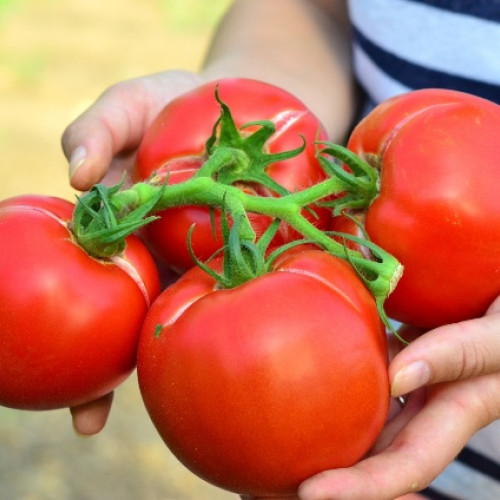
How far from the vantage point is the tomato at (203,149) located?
89cm

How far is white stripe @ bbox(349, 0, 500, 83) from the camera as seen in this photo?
1.19 m

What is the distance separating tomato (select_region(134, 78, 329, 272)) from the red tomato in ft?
0.42

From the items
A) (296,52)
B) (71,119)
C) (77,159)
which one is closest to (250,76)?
(296,52)

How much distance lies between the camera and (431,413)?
0.87 m

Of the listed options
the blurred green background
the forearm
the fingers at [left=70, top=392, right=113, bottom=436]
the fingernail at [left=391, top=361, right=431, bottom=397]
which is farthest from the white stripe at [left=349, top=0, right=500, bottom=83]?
the blurred green background

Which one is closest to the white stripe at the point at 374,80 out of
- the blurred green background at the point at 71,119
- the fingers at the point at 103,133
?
the fingers at the point at 103,133

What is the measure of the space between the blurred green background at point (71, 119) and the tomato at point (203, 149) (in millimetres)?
1030

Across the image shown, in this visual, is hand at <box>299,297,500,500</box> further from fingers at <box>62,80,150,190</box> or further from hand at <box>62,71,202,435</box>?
fingers at <box>62,80,150,190</box>

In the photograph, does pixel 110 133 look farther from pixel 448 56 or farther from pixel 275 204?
pixel 448 56

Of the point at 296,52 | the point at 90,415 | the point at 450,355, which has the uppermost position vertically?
the point at 450,355

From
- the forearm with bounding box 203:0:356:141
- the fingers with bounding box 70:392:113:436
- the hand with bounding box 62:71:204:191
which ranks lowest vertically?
the fingers with bounding box 70:392:113:436

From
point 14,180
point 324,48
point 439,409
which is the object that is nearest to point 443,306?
point 439,409

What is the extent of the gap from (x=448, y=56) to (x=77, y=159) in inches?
21.1

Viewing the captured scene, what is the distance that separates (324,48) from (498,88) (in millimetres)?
407
